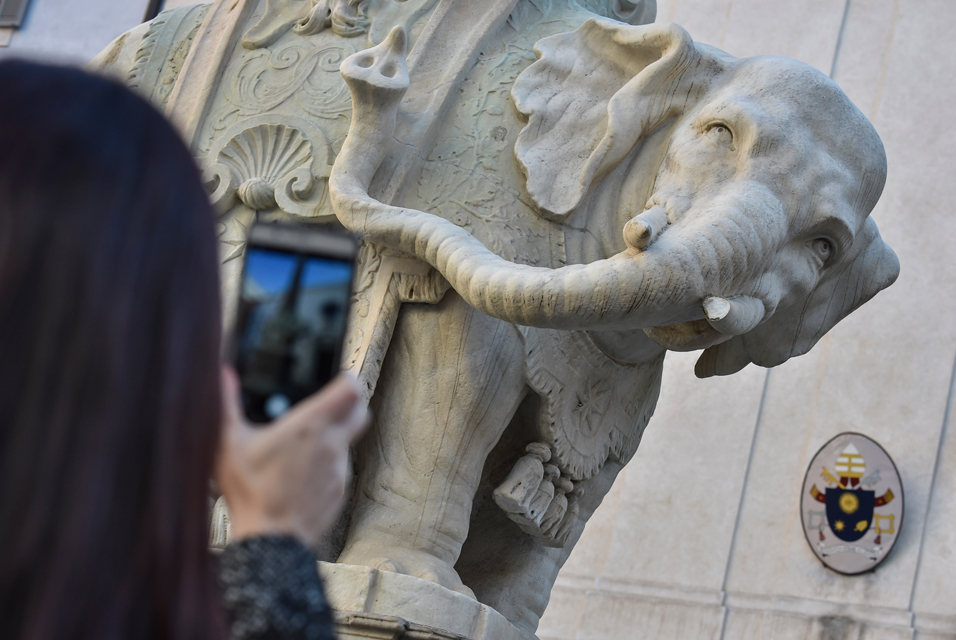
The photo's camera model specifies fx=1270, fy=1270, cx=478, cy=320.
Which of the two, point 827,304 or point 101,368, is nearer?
point 101,368

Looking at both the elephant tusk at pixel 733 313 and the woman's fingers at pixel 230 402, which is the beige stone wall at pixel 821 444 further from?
the woman's fingers at pixel 230 402

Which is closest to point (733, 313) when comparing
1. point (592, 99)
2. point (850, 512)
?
point (592, 99)

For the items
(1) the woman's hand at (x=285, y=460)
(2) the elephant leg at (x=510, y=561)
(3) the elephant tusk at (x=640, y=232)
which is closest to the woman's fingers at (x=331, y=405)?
(1) the woman's hand at (x=285, y=460)

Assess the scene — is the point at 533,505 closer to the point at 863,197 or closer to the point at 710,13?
the point at 863,197

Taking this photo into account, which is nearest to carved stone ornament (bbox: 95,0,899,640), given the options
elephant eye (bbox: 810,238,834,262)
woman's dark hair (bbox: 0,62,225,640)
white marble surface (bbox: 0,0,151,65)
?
elephant eye (bbox: 810,238,834,262)

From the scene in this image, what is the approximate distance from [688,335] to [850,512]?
3.68 metres

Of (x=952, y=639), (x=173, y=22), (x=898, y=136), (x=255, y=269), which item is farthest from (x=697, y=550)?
(x=255, y=269)

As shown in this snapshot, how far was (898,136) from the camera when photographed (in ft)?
18.7

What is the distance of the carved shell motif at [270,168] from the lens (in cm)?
204

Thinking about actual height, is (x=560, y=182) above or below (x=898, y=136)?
above

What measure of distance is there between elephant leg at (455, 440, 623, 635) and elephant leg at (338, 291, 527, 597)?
298mm

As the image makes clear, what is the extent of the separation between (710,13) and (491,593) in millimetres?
4698

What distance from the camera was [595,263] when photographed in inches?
67.8

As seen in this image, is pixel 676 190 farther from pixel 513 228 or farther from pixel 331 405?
pixel 331 405
